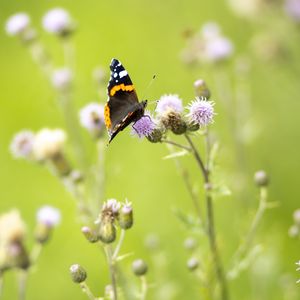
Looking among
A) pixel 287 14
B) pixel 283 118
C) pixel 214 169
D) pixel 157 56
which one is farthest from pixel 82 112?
pixel 157 56

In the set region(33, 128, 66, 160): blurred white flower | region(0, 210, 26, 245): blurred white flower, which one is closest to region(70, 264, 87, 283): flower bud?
region(0, 210, 26, 245): blurred white flower

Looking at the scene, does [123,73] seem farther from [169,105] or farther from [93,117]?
[93,117]

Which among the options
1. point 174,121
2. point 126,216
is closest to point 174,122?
point 174,121

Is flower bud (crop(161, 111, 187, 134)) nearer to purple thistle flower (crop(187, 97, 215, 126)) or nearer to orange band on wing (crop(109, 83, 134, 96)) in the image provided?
purple thistle flower (crop(187, 97, 215, 126))

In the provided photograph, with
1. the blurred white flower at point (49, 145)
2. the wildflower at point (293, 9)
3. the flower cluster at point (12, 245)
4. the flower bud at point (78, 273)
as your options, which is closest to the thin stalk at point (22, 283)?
the flower cluster at point (12, 245)

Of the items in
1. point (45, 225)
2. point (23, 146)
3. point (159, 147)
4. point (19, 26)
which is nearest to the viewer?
point (45, 225)

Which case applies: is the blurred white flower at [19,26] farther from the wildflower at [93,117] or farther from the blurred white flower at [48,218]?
the blurred white flower at [48,218]

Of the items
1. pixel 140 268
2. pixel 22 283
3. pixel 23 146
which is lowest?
A: pixel 140 268
